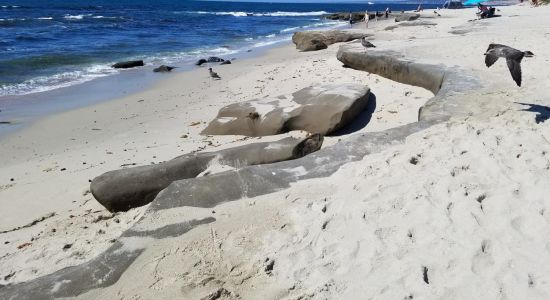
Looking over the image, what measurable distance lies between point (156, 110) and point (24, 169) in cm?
336

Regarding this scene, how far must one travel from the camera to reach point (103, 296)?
2873 millimetres

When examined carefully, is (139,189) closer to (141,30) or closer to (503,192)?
(503,192)

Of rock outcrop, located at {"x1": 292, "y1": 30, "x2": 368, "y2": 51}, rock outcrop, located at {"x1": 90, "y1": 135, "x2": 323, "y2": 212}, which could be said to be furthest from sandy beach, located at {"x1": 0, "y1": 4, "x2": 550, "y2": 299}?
rock outcrop, located at {"x1": 292, "y1": 30, "x2": 368, "y2": 51}

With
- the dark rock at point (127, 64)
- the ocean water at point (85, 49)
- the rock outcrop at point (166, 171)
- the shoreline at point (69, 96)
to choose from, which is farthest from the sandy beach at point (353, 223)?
the dark rock at point (127, 64)

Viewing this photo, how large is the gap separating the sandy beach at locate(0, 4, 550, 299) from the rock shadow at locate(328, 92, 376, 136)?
9cm

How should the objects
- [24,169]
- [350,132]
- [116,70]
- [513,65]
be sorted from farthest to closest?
[116,70] < [350,132] < [24,169] < [513,65]

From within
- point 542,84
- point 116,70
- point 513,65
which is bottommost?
point 116,70

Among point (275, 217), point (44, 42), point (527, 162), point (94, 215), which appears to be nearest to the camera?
point (275, 217)

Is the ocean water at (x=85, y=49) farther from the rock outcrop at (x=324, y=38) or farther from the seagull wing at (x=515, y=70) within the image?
the seagull wing at (x=515, y=70)

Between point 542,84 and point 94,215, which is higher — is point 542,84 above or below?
above

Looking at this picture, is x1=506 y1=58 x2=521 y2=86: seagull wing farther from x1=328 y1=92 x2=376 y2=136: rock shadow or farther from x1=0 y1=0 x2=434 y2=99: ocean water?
x1=0 y1=0 x2=434 y2=99: ocean water

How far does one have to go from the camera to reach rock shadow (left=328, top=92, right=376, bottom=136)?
6.56 metres

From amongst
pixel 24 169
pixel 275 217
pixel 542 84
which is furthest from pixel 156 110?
pixel 542 84

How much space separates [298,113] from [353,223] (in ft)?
11.4
